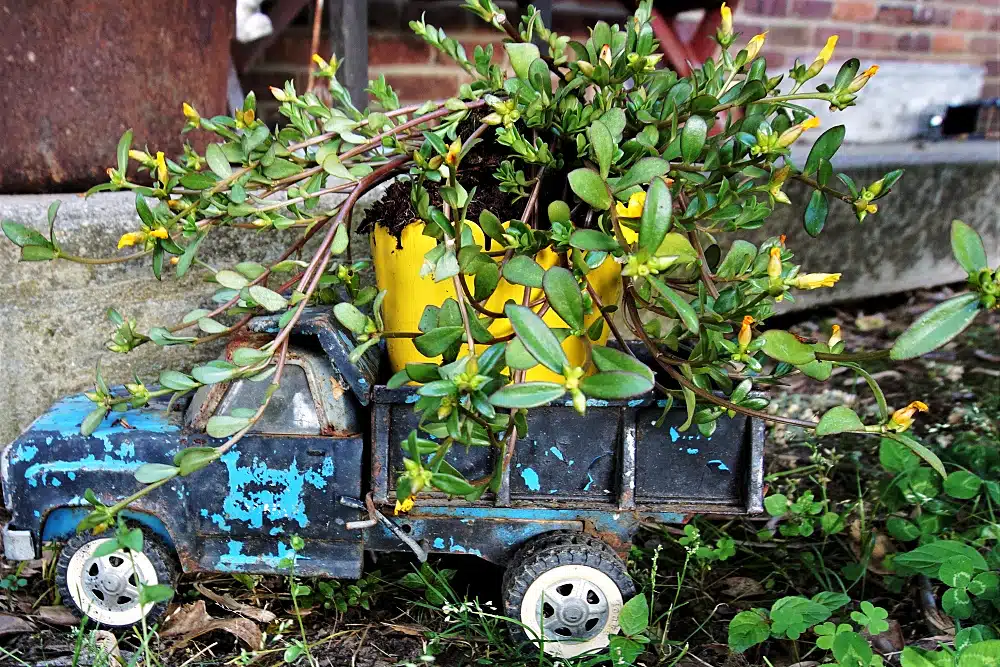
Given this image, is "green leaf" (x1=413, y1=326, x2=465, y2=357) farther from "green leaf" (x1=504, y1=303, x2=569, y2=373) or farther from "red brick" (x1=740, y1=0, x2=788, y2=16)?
"red brick" (x1=740, y1=0, x2=788, y2=16)

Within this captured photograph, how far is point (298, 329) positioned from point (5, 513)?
0.80m

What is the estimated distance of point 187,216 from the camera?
3.74 ft

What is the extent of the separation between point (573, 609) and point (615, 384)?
0.53 m

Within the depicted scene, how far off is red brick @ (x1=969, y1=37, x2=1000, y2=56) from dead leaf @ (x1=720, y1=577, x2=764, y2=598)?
10.8 feet

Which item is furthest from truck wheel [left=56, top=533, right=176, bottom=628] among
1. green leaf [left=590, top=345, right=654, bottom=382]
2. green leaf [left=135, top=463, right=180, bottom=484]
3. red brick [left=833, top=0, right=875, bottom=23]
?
red brick [left=833, top=0, right=875, bottom=23]

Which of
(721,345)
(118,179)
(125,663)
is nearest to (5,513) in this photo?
(125,663)

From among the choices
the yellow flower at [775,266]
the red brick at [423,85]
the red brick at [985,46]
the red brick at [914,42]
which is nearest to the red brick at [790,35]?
the red brick at [914,42]

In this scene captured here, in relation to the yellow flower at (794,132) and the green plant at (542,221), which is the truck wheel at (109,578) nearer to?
the green plant at (542,221)

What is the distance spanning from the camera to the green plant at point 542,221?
3.15ft

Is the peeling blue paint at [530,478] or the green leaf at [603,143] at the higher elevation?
the green leaf at [603,143]

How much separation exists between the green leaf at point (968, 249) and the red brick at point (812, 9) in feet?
8.77

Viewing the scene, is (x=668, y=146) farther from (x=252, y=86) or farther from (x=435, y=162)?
(x=252, y=86)

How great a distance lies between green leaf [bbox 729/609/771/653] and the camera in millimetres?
Result: 1187

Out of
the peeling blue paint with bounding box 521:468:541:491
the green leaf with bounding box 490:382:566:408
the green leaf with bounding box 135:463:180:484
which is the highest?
the green leaf with bounding box 490:382:566:408
